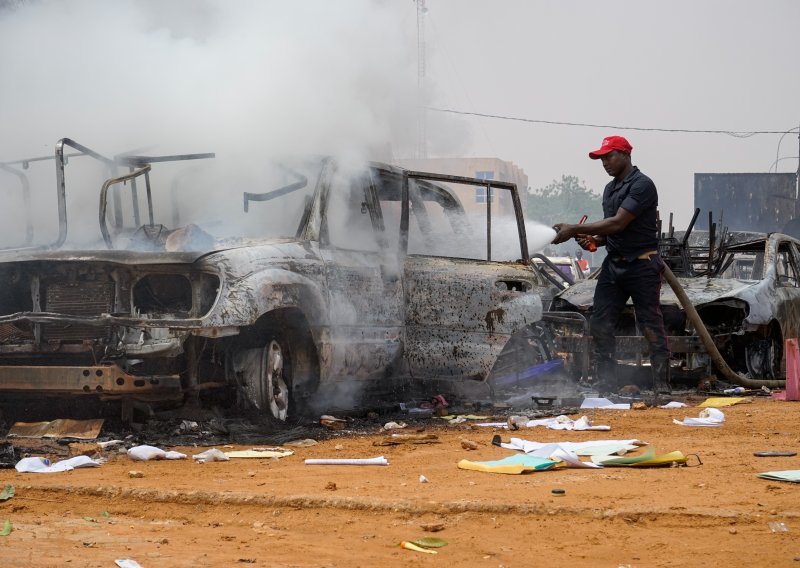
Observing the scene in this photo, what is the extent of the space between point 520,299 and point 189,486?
392 cm

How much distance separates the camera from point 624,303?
Result: 29.9 ft

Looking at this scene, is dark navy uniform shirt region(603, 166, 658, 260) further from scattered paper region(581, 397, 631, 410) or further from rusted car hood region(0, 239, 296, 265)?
rusted car hood region(0, 239, 296, 265)

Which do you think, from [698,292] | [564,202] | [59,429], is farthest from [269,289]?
[564,202]

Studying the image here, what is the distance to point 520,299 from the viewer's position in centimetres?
814

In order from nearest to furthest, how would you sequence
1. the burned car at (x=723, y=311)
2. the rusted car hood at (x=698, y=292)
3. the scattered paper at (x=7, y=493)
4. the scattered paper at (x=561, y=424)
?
the scattered paper at (x=7, y=493) → the scattered paper at (x=561, y=424) → the burned car at (x=723, y=311) → the rusted car hood at (x=698, y=292)

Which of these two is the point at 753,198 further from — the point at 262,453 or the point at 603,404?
the point at 262,453

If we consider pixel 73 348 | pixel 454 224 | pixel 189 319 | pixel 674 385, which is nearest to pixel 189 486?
pixel 189 319

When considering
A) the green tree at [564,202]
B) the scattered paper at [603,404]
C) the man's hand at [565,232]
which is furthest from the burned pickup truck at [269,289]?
the green tree at [564,202]

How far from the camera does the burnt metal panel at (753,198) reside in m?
33.7

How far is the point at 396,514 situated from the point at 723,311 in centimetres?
653

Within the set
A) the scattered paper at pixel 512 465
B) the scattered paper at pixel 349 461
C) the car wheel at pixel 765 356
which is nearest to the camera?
the scattered paper at pixel 512 465

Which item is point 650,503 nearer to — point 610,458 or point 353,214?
point 610,458

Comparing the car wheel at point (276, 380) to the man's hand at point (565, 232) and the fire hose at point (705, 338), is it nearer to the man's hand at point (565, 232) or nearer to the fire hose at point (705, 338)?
the man's hand at point (565, 232)

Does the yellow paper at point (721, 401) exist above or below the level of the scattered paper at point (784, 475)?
below
